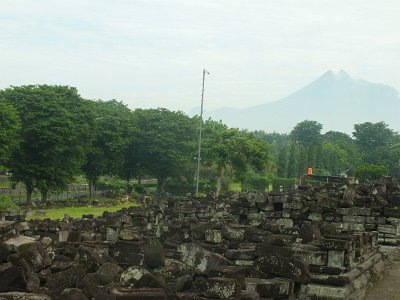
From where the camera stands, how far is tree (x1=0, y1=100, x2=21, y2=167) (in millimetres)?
35466

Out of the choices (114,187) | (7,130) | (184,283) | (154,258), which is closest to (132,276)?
(184,283)

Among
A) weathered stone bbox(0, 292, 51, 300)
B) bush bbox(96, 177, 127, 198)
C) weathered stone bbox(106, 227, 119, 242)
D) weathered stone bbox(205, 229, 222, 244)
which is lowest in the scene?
bush bbox(96, 177, 127, 198)

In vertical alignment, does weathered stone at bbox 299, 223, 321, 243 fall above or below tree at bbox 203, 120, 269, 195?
below

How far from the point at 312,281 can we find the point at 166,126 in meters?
50.6

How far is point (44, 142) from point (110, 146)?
12.1 metres

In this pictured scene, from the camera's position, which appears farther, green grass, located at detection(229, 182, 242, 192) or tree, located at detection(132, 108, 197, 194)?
green grass, located at detection(229, 182, 242, 192)

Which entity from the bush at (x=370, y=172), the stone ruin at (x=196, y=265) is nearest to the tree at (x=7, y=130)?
the stone ruin at (x=196, y=265)

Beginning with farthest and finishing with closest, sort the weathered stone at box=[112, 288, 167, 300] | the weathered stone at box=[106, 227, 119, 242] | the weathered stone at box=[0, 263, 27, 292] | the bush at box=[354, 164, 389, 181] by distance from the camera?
the bush at box=[354, 164, 389, 181] < the weathered stone at box=[106, 227, 119, 242] < the weathered stone at box=[0, 263, 27, 292] < the weathered stone at box=[112, 288, 167, 300]

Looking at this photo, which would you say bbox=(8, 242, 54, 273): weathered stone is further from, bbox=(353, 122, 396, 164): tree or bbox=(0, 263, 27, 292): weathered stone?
bbox=(353, 122, 396, 164): tree

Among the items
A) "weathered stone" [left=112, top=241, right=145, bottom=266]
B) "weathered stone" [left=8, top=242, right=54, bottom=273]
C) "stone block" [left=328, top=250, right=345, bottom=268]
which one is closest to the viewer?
"weathered stone" [left=8, top=242, right=54, bottom=273]

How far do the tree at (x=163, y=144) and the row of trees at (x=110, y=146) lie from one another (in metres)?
0.11

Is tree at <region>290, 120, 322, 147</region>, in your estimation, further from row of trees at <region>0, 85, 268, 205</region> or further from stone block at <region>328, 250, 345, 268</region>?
stone block at <region>328, 250, 345, 268</region>

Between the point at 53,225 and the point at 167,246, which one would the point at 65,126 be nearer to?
the point at 53,225

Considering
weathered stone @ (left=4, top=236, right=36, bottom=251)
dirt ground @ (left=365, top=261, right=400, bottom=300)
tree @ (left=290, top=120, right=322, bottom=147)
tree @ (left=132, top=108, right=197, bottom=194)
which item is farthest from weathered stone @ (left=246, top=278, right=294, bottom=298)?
tree @ (left=290, top=120, right=322, bottom=147)
